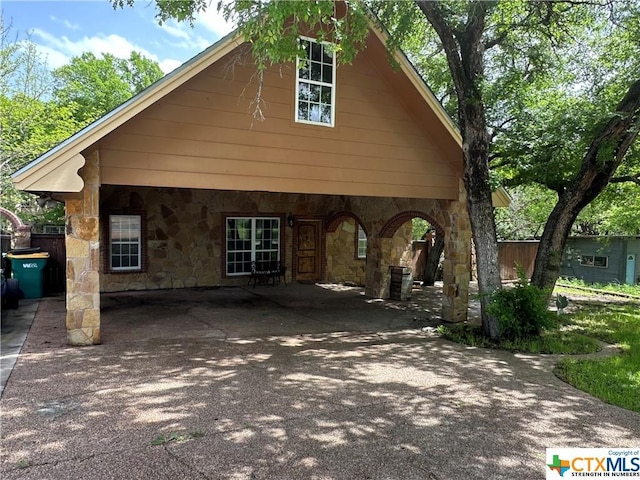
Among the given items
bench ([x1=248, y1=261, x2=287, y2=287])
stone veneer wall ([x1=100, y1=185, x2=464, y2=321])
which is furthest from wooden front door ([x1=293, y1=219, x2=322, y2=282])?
stone veneer wall ([x1=100, y1=185, x2=464, y2=321])

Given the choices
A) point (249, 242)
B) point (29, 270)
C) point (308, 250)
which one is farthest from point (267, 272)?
point (29, 270)

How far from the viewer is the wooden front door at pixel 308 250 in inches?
589

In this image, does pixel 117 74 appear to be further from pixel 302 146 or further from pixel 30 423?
pixel 30 423

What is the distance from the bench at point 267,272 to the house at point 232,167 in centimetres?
83

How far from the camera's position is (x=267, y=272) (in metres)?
14.2

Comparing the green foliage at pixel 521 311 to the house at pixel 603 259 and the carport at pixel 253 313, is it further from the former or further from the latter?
the house at pixel 603 259

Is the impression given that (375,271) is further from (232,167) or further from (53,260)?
(53,260)

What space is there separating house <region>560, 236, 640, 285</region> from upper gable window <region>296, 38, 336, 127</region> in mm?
18632

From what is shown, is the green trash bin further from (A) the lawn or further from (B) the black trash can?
(A) the lawn

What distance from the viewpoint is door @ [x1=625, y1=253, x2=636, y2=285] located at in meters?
21.1

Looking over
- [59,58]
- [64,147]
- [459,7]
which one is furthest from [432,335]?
[59,58]

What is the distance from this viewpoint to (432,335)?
28.2 feet

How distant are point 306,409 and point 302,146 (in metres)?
4.79

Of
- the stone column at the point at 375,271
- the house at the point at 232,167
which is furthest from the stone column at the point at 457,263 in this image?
the stone column at the point at 375,271
